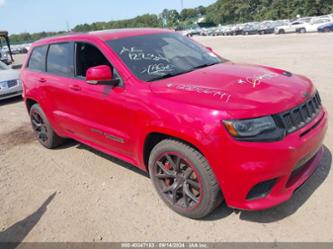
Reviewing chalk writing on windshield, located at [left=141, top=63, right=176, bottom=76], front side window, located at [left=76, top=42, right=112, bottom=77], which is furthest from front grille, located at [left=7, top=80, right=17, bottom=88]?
chalk writing on windshield, located at [left=141, top=63, right=176, bottom=76]

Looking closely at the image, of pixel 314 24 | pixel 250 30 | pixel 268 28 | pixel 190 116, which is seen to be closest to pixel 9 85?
pixel 190 116

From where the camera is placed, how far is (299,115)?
10.2 feet

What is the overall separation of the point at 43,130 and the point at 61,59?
1472 millimetres

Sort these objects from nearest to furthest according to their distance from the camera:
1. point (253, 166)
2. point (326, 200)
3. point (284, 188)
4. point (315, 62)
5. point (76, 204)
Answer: point (253, 166), point (284, 188), point (326, 200), point (76, 204), point (315, 62)

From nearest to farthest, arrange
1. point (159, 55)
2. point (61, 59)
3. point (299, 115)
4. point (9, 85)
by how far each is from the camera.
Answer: point (299, 115) < point (159, 55) < point (61, 59) < point (9, 85)

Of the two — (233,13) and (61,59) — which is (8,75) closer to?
(61,59)

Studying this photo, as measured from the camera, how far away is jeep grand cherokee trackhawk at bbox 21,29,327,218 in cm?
286

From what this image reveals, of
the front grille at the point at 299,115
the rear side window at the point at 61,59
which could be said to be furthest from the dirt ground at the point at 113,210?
the rear side window at the point at 61,59

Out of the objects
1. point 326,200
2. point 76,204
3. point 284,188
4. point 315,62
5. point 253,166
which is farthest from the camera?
point 315,62

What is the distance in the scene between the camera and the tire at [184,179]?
3.10m

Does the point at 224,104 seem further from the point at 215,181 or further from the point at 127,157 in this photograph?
the point at 127,157

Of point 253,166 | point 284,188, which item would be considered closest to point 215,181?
point 253,166

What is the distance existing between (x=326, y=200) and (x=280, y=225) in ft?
2.15

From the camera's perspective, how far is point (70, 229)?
11.5 ft
